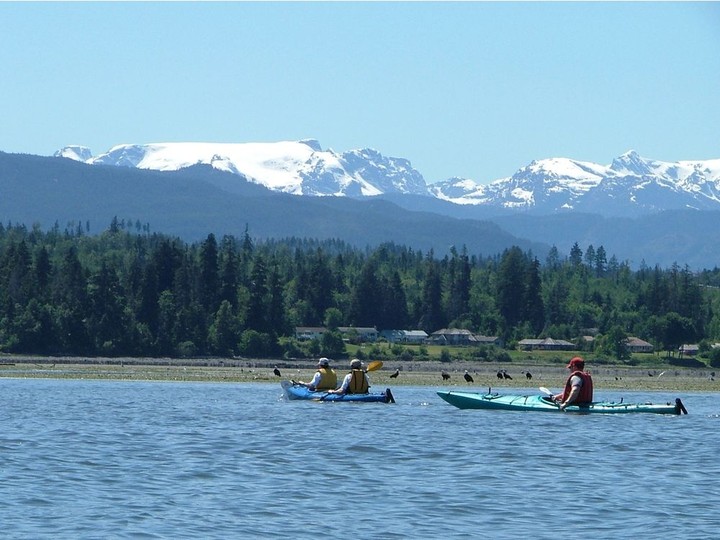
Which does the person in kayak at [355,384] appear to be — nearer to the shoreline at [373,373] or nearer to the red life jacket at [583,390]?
the red life jacket at [583,390]

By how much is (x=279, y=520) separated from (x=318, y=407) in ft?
105

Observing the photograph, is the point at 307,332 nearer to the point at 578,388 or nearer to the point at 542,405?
the point at 542,405

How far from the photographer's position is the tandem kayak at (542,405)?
55906 mm

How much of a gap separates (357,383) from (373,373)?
64.1m

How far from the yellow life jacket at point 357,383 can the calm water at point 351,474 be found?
4.41 m

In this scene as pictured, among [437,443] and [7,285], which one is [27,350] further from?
[437,443]

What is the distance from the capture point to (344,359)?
161 m

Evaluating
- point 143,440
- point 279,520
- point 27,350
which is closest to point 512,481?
point 279,520

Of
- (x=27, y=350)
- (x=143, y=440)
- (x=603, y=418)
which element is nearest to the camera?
(x=143, y=440)

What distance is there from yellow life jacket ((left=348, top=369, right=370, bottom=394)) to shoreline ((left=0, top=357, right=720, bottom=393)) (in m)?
29.2

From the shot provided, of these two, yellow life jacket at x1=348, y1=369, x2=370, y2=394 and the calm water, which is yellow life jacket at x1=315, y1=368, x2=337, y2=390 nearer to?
yellow life jacket at x1=348, y1=369, x2=370, y2=394

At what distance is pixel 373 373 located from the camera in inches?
4988

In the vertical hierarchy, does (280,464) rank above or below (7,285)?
A: below


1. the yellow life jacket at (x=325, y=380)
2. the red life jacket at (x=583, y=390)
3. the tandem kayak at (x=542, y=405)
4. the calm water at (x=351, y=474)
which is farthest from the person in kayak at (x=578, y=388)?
the yellow life jacket at (x=325, y=380)
